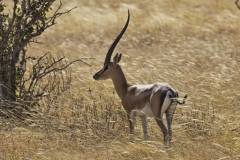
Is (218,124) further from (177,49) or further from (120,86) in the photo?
(177,49)

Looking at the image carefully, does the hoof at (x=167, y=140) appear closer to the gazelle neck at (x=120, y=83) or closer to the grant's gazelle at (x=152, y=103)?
the grant's gazelle at (x=152, y=103)

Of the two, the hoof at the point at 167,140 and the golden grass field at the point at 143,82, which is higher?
the golden grass field at the point at 143,82

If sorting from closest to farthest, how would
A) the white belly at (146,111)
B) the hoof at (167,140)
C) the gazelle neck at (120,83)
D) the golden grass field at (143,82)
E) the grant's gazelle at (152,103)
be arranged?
the golden grass field at (143,82), the hoof at (167,140), the grant's gazelle at (152,103), the white belly at (146,111), the gazelle neck at (120,83)

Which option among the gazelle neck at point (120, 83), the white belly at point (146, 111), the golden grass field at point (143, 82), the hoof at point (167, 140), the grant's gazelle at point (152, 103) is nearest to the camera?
the golden grass field at point (143, 82)

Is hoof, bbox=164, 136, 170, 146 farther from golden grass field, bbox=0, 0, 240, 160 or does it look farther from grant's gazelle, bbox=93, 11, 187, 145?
golden grass field, bbox=0, 0, 240, 160

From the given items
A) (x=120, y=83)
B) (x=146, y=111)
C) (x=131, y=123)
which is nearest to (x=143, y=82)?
(x=120, y=83)

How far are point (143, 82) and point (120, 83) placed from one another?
12.9 feet

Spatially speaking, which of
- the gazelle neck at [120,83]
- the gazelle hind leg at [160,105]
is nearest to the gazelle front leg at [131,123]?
the gazelle hind leg at [160,105]

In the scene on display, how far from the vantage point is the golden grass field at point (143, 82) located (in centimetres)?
782

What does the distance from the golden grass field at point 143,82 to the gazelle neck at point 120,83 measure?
24cm

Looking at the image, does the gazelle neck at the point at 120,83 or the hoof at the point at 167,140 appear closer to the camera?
the hoof at the point at 167,140

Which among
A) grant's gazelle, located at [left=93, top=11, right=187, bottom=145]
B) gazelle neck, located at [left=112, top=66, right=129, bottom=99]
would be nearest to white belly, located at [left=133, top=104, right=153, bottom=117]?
grant's gazelle, located at [left=93, top=11, right=187, bottom=145]

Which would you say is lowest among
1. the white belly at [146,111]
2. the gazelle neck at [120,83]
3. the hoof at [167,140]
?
the hoof at [167,140]

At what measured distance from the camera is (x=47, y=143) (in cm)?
812
